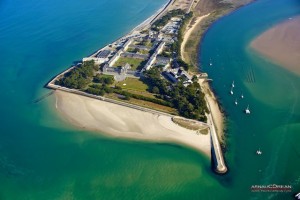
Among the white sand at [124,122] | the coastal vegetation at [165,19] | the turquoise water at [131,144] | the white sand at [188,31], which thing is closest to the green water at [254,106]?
the turquoise water at [131,144]

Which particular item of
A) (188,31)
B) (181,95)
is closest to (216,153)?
(181,95)

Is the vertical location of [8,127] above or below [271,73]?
above

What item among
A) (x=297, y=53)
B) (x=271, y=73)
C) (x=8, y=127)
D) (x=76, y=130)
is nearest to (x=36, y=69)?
(x=8, y=127)

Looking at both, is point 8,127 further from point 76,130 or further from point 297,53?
point 297,53

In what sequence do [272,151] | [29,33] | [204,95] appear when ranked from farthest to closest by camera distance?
1. [29,33]
2. [204,95]
3. [272,151]

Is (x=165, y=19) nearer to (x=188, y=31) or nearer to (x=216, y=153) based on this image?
(x=188, y=31)

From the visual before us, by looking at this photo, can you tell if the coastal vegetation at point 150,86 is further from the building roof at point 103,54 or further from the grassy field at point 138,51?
the grassy field at point 138,51

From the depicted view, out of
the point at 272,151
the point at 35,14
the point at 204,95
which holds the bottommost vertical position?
the point at 272,151
